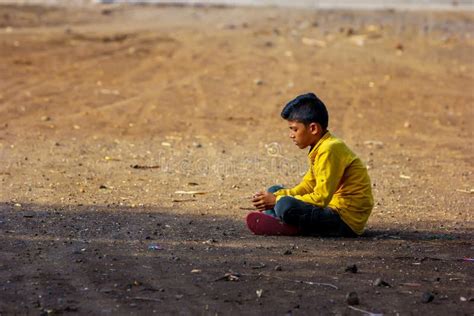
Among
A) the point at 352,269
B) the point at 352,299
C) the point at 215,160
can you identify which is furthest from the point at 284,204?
the point at 215,160

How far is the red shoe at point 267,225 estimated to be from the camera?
762 cm

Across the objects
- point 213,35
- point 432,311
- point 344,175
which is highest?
point 213,35

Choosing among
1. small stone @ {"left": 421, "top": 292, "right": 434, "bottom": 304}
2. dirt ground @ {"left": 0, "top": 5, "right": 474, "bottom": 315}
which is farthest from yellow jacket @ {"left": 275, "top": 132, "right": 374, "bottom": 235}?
small stone @ {"left": 421, "top": 292, "right": 434, "bottom": 304}

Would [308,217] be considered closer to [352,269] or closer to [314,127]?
[314,127]

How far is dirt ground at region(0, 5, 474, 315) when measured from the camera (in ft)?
20.2

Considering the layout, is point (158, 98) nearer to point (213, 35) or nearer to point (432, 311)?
point (213, 35)

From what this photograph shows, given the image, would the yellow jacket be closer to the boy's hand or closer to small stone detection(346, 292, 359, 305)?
the boy's hand

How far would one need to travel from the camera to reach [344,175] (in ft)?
25.0

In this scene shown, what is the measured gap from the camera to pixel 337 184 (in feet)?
24.7

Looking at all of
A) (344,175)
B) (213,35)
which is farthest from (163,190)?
(213,35)

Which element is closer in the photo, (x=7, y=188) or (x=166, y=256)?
(x=166, y=256)

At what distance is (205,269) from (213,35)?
15907 millimetres

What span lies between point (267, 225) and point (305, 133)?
722mm

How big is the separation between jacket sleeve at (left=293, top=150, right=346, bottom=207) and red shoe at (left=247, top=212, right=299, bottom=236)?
0.28 m
